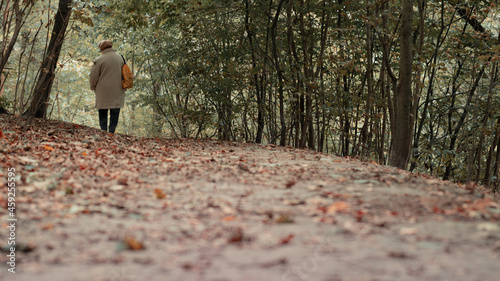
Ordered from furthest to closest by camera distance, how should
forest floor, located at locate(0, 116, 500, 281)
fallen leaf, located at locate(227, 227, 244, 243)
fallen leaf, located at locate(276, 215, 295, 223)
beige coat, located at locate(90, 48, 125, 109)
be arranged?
beige coat, located at locate(90, 48, 125, 109)
fallen leaf, located at locate(276, 215, 295, 223)
fallen leaf, located at locate(227, 227, 244, 243)
forest floor, located at locate(0, 116, 500, 281)

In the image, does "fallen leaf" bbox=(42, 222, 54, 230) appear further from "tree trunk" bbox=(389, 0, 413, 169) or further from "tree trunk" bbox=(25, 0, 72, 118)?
"tree trunk" bbox=(389, 0, 413, 169)

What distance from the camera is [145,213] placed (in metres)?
2.99

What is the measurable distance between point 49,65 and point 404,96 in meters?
5.32

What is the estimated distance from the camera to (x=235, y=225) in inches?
107

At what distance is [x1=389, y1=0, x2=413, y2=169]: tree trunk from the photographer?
22.6ft

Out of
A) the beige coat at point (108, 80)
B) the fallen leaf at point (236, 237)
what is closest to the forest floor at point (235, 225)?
the fallen leaf at point (236, 237)

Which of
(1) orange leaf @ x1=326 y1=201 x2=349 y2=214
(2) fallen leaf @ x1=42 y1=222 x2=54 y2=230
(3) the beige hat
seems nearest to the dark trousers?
(3) the beige hat

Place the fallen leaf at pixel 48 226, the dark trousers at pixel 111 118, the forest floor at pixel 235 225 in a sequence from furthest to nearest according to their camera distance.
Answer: the dark trousers at pixel 111 118 < the fallen leaf at pixel 48 226 < the forest floor at pixel 235 225

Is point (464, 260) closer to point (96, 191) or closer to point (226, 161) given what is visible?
point (96, 191)

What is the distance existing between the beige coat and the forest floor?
3700mm

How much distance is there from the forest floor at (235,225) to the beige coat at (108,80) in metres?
3.70

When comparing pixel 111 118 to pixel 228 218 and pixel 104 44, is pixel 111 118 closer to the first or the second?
pixel 104 44

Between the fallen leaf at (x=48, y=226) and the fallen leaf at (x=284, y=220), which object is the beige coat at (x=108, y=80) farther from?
the fallen leaf at (x=284, y=220)

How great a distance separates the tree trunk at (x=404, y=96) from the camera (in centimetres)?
690
